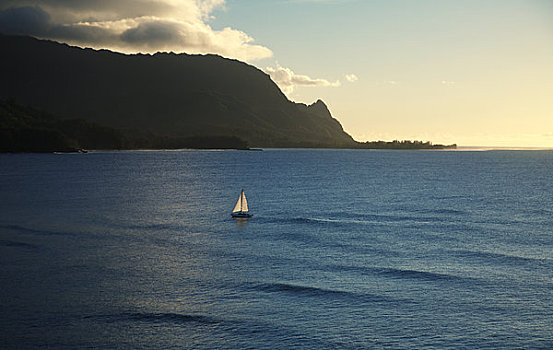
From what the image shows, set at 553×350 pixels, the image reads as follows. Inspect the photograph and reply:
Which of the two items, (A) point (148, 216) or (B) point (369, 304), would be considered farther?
(A) point (148, 216)

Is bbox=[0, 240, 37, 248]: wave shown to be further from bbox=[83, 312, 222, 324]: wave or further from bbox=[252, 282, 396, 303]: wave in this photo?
bbox=[252, 282, 396, 303]: wave

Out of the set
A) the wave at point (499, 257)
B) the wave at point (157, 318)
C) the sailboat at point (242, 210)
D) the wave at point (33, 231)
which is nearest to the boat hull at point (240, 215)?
the sailboat at point (242, 210)

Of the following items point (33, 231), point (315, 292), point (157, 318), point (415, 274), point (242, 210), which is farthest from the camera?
point (242, 210)

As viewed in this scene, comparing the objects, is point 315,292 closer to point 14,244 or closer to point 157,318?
point 157,318

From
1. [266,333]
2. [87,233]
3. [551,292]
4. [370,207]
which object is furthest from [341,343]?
[370,207]

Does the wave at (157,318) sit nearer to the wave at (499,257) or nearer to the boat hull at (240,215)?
the wave at (499,257)

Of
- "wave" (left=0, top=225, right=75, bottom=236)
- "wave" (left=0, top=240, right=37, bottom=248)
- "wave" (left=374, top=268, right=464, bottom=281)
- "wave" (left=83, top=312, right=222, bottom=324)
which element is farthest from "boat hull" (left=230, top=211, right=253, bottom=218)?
"wave" (left=83, top=312, right=222, bottom=324)

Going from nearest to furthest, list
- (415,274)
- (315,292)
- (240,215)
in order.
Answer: (315,292) < (415,274) < (240,215)

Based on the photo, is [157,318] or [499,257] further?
[499,257]

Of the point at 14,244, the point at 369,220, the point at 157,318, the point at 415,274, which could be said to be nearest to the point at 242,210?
the point at 369,220

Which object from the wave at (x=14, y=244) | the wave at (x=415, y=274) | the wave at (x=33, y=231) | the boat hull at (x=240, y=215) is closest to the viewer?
the wave at (x=415, y=274)

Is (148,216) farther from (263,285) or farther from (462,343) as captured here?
(462,343)
